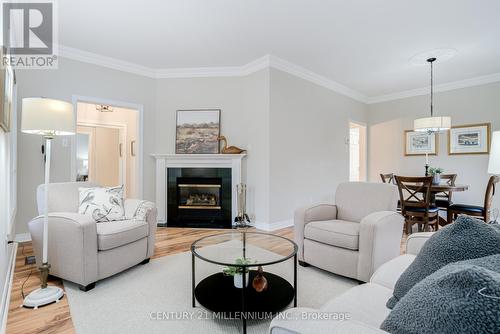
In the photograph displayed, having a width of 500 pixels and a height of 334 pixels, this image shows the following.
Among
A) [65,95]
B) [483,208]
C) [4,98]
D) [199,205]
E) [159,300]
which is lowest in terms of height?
[159,300]

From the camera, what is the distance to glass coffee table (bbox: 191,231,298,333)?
1613mm

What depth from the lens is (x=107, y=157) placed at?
246 inches

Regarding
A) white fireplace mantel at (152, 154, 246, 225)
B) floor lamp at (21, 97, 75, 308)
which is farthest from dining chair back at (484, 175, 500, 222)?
floor lamp at (21, 97, 75, 308)

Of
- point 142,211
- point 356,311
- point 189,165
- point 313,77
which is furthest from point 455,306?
point 313,77

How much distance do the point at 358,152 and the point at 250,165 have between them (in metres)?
3.76

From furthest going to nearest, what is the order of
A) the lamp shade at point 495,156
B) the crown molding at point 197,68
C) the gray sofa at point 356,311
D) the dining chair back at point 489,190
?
the crown molding at point 197,68 < the dining chair back at point 489,190 < the lamp shade at point 495,156 < the gray sofa at point 356,311

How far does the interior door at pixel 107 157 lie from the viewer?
6160mm

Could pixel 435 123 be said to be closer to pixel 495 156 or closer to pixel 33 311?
pixel 495 156

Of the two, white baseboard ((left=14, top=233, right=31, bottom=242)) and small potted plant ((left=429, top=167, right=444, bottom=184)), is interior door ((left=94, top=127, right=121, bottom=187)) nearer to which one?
white baseboard ((left=14, top=233, right=31, bottom=242))

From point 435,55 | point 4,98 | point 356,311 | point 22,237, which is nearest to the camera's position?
point 356,311

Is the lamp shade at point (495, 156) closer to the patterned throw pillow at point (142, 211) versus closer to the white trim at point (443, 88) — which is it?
the patterned throw pillow at point (142, 211)

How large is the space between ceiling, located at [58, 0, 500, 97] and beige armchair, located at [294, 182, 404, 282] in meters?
1.94

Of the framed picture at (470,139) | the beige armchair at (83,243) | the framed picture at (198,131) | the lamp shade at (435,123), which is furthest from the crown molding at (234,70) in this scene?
the beige armchair at (83,243)

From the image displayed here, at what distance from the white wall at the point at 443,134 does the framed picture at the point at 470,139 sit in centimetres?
8
